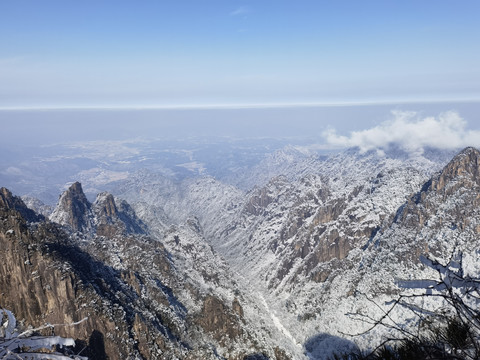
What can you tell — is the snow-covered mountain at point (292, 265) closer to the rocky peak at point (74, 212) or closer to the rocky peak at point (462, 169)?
the rocky peak at point (462, 169)

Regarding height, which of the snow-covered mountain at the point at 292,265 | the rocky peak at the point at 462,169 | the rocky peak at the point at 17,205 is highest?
the rocky peak at the point at 462,169

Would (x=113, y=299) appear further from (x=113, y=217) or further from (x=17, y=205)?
(x=113, y=217)

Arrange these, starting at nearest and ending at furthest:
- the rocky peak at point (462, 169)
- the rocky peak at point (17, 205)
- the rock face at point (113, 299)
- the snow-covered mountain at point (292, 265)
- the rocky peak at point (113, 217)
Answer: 1. the rock face at point (113, 299)
2. the snow-covered mountain at point (292, 265)
3. the rocky peak at point (17, 205)
4. the rocky peak at point (462, 169)
5. the rocky peak at point (113, 217)

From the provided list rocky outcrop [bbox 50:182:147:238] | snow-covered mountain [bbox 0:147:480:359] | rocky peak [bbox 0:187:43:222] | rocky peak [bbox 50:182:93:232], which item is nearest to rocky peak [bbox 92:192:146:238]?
rocky outcrop [bbox 50:182:147:238]

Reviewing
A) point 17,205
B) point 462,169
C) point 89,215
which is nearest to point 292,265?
point 462,169

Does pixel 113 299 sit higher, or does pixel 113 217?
pixel 113 299

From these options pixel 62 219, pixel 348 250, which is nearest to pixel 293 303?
pixel 348 250

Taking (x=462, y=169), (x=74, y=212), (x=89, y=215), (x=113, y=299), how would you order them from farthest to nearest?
(x=89, y=215)
(x=74, y=212)
(x=462, y=169)
(x=113, y=299)

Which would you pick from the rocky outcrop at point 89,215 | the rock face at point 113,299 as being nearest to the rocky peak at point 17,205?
the rock face at point 113,299
